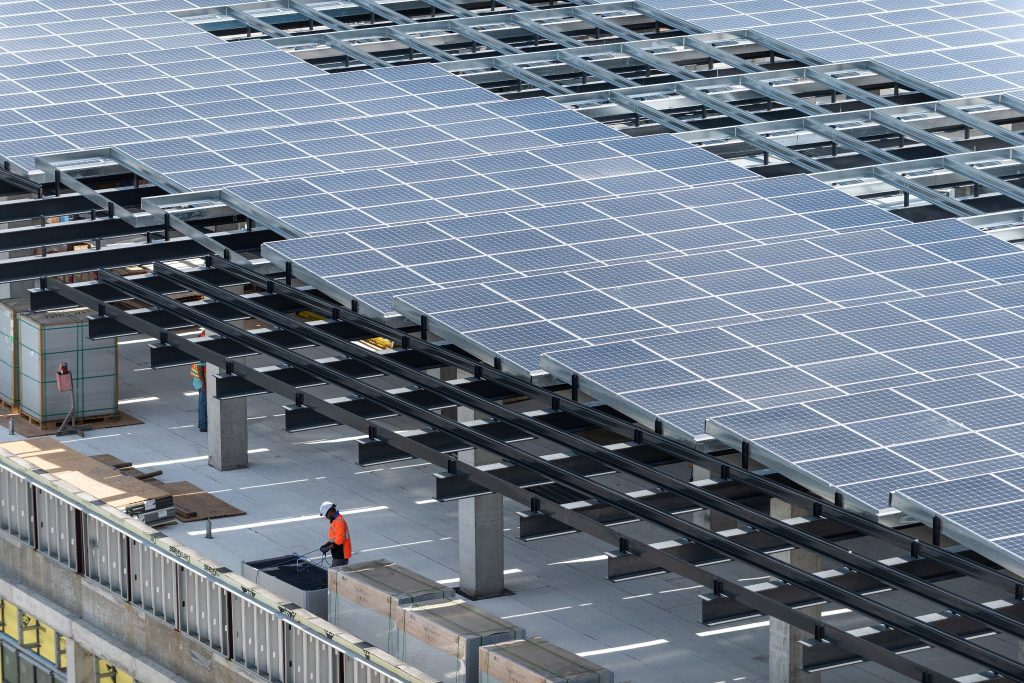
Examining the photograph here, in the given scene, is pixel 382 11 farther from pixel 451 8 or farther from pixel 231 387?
pixel 231 387

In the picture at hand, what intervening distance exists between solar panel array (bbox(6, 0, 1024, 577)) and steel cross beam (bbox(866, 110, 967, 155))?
3.98 m

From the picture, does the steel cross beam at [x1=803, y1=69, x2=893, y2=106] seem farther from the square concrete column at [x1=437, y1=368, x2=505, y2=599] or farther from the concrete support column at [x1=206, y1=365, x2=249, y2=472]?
the square concrete column at [x1=437, y1=368, x2=505, y2=599]

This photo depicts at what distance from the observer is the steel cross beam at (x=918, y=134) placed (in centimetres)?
5834

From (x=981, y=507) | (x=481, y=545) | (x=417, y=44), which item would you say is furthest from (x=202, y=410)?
(x=981, y=507)

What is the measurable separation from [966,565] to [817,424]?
525 cm

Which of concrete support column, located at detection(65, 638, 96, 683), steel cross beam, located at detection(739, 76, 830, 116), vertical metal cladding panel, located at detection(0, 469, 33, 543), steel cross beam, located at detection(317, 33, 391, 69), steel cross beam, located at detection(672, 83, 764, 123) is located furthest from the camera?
steel cross beam, located at detection(317, 33, 391, 69)

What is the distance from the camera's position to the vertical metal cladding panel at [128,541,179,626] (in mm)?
42281

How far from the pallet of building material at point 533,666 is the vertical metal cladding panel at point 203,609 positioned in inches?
230

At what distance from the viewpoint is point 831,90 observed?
63.7 m

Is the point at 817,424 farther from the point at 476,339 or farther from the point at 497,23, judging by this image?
the point at 497,23

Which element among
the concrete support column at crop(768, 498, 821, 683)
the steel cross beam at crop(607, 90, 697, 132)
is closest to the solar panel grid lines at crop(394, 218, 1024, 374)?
the concrete support column at crop(768, 498, 821, 683)

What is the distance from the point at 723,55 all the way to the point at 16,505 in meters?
28.3

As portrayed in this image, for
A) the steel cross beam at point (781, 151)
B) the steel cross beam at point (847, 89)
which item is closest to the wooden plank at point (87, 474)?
the steel cross beam at point (781, 151)

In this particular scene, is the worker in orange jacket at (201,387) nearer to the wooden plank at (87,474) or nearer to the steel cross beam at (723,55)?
the wooden plank at (87,474)
